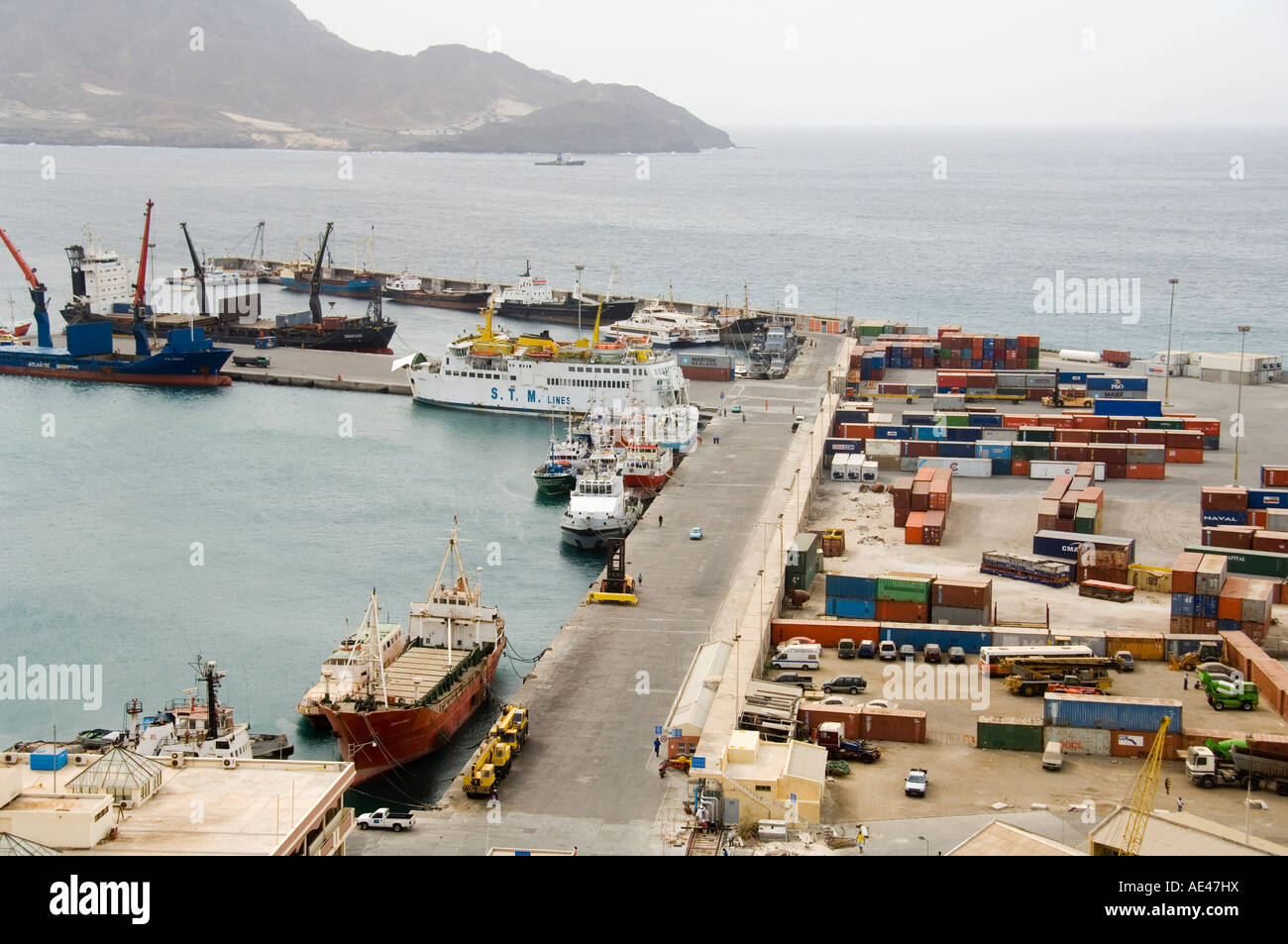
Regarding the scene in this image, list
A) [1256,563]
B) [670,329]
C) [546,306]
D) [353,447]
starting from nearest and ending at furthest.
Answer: [1256,563] < [353,447] < [670,329] < [546,306]

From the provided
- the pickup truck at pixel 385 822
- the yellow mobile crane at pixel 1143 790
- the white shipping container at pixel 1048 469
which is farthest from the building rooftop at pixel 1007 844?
the white shipping container at pixel 1048 469

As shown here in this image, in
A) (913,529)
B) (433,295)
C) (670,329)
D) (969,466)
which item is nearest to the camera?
(913,529)

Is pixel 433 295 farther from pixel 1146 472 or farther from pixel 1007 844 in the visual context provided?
pixel 1007 844

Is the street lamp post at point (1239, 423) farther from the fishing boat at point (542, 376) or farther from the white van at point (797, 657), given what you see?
the white van at point (797, 657)

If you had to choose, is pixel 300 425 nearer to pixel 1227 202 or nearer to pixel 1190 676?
pixel 1190 676

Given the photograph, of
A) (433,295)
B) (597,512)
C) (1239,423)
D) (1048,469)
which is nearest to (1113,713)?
(597,512)

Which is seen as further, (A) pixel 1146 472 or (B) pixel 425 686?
(A) pixel 1146 472
